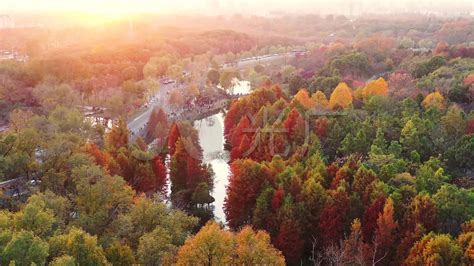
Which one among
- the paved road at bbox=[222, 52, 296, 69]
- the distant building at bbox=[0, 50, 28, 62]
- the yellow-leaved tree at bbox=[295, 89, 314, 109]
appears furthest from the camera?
the distant building at bbox=[0, 50, 28, 62]

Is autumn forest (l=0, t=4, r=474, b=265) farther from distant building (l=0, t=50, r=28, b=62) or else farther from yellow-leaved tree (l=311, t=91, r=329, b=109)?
distant building (l=0, t=50, r=28, b=62)

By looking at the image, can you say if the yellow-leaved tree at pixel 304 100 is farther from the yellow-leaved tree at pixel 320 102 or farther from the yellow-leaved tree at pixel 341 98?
the yellow-leaved tree at pixel 341 98

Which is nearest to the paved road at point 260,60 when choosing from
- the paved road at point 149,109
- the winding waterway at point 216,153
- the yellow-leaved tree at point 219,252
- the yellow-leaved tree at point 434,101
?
the paved road at point 149,109

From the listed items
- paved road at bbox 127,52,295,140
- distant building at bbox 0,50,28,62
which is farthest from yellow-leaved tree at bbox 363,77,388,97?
distant building at bbox 0,50,28,62

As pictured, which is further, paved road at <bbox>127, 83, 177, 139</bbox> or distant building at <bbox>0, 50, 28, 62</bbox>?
distant building at <bbox>0, 50, 28, 62</bbox>

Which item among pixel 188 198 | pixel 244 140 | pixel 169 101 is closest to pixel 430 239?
pixel 188 198

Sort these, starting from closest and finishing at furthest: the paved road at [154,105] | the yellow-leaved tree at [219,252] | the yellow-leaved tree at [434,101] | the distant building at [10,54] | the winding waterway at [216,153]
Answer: the yellow-leaved tree at [219,252] < the winding waterway at [216,153] < the yellow-leaved tree at [434,101] < the paved road at [154,105] < the distant building at [10,54]

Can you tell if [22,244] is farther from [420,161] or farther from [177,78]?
[177,78]
